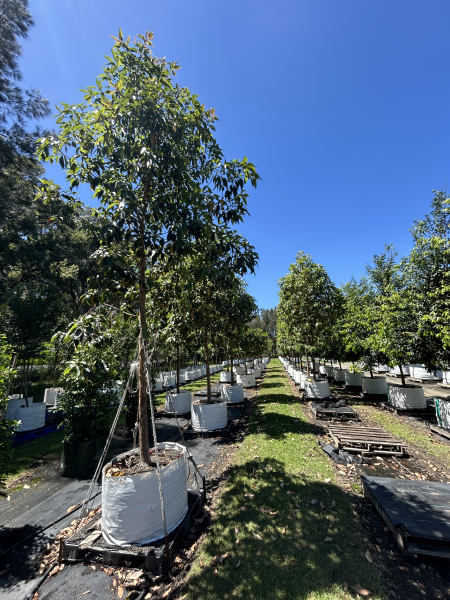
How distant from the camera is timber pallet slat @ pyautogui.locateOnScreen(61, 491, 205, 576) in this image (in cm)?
301

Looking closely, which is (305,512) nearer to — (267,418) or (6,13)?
(267,418)

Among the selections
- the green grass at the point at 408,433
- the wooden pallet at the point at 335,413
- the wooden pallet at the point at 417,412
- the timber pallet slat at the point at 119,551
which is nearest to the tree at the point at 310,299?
the wooden pallet at the point at 335,413

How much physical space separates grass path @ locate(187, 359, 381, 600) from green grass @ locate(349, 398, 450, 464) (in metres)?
2.77

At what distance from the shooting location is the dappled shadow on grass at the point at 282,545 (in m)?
2.74

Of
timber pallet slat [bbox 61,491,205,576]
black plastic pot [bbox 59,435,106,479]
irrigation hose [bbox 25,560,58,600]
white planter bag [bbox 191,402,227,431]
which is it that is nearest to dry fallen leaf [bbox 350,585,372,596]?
timber pallet slat [bbox 61,491,205,576]

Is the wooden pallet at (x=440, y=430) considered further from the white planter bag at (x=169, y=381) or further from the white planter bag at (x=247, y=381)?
the white planter bag at (x=169, y=381)

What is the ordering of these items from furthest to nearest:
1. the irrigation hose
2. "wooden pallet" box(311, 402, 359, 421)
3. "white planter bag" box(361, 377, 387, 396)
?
"white planter bag" box(361, 377, 387, 396) → "wooden pallet" box(311, 402, 359, 421) → the irrigation hose

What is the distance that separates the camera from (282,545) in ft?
10.9

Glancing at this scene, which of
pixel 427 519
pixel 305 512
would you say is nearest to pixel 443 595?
pixel 427 519

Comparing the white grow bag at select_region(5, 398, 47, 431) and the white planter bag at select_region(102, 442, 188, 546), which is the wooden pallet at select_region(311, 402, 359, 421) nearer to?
the white planter bag at select_region(102, 442, 188, 546)

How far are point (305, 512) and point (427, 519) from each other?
1520 millimetres

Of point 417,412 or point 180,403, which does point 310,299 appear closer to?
point 417,412

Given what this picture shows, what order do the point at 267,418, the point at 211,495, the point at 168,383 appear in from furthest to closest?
the point at 168,383 < the point at 267,418 < the point at 211,495

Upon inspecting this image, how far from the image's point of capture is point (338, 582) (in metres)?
2.73
